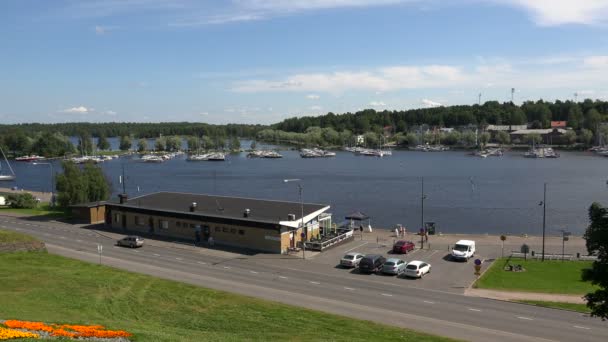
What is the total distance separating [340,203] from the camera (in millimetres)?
85875

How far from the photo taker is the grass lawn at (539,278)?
104ft

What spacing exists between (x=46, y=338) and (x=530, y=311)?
2214cm

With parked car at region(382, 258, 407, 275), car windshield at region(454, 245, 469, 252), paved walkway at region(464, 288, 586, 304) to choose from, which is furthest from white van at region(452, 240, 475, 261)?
paved walkway at region(464, 288, 586, 304)

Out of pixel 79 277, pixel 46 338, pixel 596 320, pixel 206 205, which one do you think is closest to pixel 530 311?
pixel 596 320

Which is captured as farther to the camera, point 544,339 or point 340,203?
point 340,203

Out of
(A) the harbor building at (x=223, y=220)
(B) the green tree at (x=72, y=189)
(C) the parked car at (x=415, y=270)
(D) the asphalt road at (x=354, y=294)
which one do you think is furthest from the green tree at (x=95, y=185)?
(C) the parked car at (x=415, y=270)

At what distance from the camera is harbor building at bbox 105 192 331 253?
4197 centimetres

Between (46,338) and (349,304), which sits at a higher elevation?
(46,338)

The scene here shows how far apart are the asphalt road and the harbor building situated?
8.60 feet

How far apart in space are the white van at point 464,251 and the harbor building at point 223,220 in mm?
11453

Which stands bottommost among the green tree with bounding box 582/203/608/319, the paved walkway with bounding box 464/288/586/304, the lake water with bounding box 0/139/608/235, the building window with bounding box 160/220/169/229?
the lake water with bounding box 0/139/608/235

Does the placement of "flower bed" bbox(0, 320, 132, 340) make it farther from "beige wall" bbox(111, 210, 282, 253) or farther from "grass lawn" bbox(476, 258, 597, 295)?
"beige wall" bbox(111, 210, 282, 253)

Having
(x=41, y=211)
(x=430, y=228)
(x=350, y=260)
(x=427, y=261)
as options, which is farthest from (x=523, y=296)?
(x=41, y=211)

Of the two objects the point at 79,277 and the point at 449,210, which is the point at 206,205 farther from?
the point at 449,210
